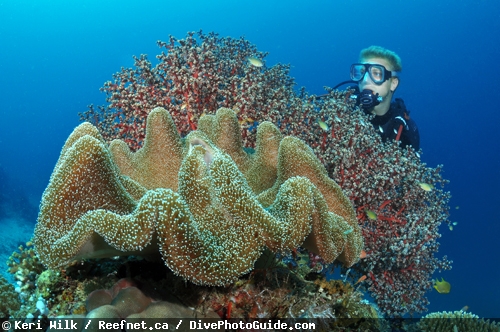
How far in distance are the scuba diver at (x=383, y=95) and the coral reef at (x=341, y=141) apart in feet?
5.50

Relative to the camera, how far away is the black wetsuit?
6572 mm

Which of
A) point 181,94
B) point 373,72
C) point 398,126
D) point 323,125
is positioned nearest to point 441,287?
point 323,125

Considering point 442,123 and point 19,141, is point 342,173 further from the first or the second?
point 19,141

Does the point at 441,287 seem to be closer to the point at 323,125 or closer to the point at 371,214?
the point at 371,214

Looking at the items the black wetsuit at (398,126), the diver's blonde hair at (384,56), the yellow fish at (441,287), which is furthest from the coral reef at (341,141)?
the diver's blonde hair at (384,56)

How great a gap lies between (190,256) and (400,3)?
339ft

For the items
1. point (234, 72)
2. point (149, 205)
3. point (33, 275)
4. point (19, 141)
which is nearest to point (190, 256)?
point (149, 205)

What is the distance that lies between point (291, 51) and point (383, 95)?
8838cm

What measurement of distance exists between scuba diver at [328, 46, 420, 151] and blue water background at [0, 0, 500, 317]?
205ft

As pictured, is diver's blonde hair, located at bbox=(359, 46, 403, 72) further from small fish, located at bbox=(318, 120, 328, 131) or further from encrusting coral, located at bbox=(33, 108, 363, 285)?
encrusting coral, located at bbox=(33, 108, 363, 285)

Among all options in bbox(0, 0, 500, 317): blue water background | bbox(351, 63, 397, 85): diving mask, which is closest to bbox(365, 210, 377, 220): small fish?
bbox(351, 63, 397, 85): diving mask

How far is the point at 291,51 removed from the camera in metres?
90.2

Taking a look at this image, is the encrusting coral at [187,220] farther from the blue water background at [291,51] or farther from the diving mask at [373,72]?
the blue water background at [291,51]

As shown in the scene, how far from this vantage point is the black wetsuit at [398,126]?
657cm
